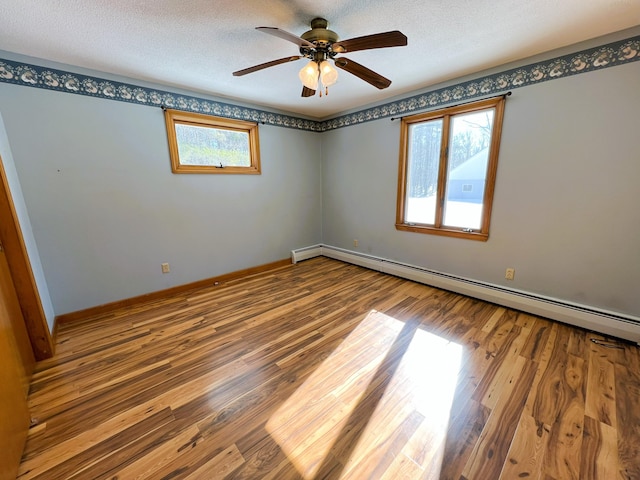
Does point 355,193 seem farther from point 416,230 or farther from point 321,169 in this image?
point 416,230

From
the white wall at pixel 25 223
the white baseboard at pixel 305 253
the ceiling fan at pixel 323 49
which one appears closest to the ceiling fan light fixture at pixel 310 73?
the ceiling fan at pixel 323 49

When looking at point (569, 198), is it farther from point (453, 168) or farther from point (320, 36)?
point (320, 36)

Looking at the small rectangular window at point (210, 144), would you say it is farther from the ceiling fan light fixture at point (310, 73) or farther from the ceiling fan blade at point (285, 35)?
the ceiling fan blade at point (285, 35)

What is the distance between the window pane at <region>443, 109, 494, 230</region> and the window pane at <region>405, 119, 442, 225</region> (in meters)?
0.17

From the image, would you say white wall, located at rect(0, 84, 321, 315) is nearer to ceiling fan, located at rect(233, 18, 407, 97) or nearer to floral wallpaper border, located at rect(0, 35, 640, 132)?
floral wallpaper border, located at rect(0, 35, 640, 132)

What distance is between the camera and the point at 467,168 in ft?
9.32

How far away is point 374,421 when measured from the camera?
142 centimetres

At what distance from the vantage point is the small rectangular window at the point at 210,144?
2.92 m

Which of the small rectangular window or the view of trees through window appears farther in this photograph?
the small rectangular window

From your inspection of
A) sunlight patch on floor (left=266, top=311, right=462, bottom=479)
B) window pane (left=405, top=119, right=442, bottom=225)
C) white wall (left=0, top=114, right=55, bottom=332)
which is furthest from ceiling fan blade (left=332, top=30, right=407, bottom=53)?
white wall (left=0, top=114, right=55, bottom=332)

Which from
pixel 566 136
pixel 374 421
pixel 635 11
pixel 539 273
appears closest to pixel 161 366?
pixel 374 421

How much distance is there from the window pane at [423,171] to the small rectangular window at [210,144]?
7.04 ft

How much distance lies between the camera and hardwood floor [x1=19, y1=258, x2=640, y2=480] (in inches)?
47.6

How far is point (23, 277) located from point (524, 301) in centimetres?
427
